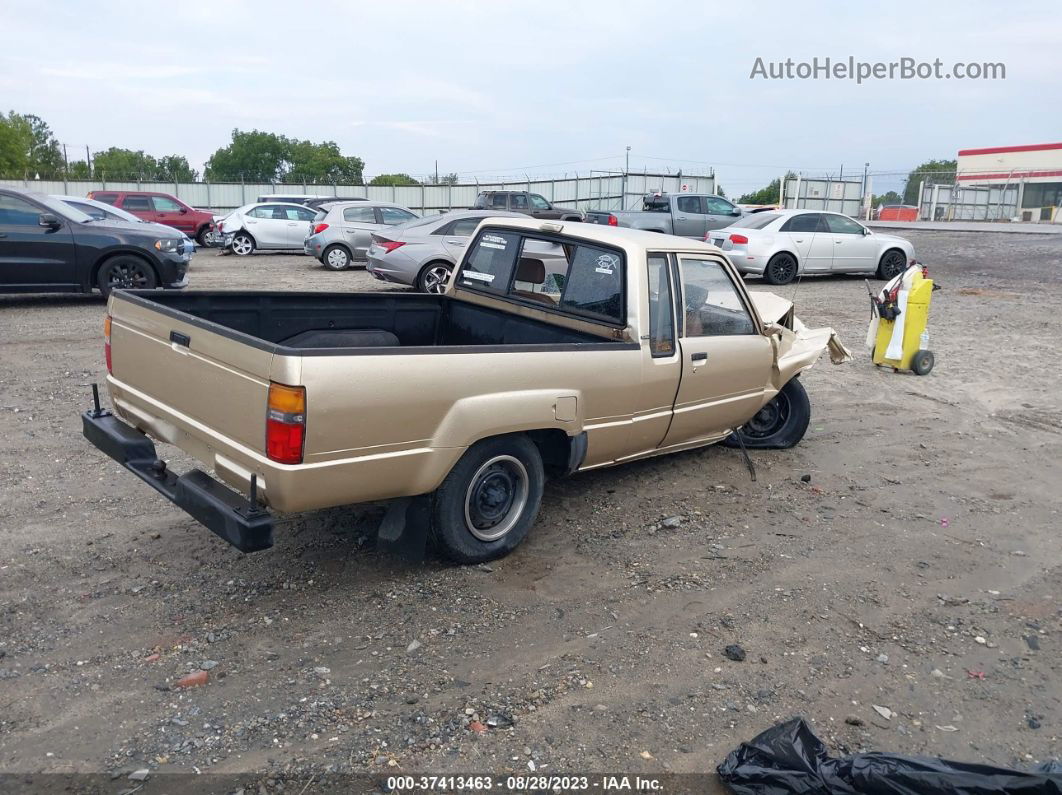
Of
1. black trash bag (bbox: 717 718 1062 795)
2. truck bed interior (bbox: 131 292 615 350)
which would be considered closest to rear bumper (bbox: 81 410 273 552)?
truck bed interior (bbox: 131 292 615 350)

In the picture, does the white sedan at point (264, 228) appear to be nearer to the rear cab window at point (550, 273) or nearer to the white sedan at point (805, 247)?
the white sedan at point (805, 247)

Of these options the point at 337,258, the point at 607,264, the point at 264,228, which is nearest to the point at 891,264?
the point at 337,258

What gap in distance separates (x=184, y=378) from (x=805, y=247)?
49.7 feet

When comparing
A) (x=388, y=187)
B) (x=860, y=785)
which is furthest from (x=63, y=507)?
(x=388, y=187)

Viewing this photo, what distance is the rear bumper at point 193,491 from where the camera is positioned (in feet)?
11.7

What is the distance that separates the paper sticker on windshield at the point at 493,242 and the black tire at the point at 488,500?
175cm

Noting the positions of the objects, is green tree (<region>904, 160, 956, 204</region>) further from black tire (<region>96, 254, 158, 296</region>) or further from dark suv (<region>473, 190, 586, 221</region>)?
black tire (<region>96, 254, 158, 296</region>)

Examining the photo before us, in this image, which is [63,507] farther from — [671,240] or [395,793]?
[671,240]

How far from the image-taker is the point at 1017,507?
5785 millimetres

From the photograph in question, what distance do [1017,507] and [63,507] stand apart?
20.4ft

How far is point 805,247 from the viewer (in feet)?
55.9

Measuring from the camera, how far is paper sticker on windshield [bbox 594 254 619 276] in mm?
5152

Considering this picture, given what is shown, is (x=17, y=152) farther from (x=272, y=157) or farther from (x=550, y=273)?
(x=550, y=273)

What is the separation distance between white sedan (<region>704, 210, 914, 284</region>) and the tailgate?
13.7 m
